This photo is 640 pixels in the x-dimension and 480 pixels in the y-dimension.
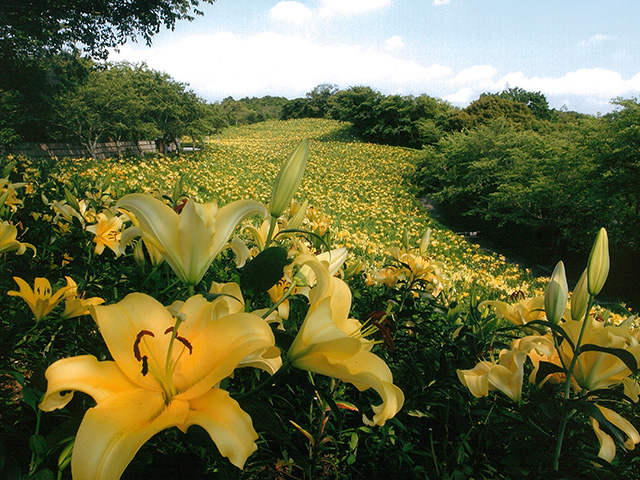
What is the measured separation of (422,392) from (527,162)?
30.9 feet

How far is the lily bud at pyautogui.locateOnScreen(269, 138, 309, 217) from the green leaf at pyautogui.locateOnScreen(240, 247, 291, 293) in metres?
0.13

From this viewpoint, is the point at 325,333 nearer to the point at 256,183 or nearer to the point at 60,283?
the point at 60,283

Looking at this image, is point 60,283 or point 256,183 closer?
point 60,283

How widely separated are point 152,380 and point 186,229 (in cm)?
20

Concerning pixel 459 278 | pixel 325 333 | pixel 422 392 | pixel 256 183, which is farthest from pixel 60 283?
pixel 256 183

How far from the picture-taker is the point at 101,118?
912 centimetres

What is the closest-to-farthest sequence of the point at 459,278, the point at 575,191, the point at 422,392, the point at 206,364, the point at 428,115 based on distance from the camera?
the point at 206,364 → the point at 422,392 → the point at 459,278 → the point at 575,191 → the point at 428,115

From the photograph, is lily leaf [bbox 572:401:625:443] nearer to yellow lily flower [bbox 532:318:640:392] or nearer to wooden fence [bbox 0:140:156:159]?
yellow lily flower [bbox 532:318:640:392]

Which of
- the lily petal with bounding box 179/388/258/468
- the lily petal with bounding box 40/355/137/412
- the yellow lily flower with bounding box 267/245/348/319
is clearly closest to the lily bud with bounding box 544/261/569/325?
the yellow lily flower with bounding box 267/245/348/319

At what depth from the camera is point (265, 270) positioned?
511 mm

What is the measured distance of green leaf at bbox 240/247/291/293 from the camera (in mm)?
507

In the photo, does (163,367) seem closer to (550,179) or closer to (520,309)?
(520,309)

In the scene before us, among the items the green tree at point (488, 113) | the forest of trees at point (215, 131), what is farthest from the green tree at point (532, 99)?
the forest of trees at point (215, 131)

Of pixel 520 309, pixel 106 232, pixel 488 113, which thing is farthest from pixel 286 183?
pixel 488 113
